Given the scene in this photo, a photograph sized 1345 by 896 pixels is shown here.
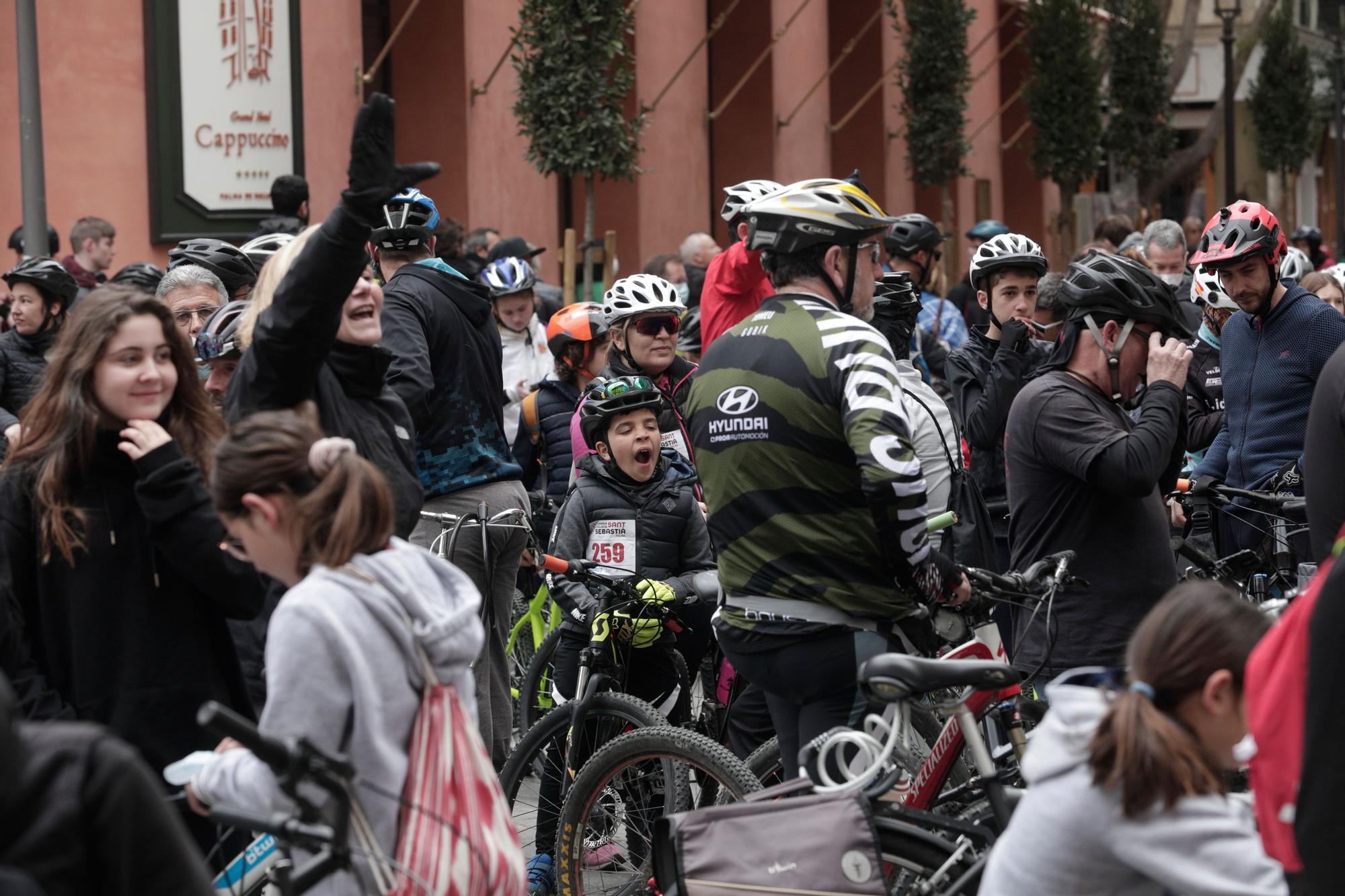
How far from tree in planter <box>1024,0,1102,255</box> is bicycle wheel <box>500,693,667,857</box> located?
22891 millimetres

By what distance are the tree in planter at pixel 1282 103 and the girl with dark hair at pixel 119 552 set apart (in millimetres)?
39654

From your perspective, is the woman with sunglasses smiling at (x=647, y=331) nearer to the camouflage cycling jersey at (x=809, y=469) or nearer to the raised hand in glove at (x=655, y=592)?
the raised hand in glove at (x=655, y=592)

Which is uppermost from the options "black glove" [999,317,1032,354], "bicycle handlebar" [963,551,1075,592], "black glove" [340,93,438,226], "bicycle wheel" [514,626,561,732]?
"black glove" [340,93,438,226]

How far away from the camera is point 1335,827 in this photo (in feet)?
9.98

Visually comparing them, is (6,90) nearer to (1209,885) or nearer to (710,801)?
(710,801)

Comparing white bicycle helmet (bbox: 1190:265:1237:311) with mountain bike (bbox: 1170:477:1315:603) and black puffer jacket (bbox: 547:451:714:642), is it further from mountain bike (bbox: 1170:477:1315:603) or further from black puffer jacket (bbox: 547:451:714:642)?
Answer: black puffer jacket (bbox: 547:451:714:642)

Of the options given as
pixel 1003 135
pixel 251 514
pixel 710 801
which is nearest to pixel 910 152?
pixel 1003 135

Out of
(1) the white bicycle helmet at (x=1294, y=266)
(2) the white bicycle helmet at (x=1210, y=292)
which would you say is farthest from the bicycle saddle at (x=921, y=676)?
(1) the white bicycle helmet at (x=1294, y=266)

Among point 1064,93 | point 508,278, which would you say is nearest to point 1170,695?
point 508,278

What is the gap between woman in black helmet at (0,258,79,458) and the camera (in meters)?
8.52

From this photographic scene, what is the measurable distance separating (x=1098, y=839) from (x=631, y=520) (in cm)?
362

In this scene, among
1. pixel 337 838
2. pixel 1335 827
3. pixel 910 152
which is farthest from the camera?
pixel 910 152

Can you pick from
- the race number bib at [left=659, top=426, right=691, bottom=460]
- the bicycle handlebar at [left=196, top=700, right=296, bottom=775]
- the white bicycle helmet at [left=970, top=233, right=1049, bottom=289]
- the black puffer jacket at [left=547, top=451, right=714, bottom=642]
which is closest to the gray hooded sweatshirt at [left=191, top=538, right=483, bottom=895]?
the bicycle handlebar at [left=196, top=700, right=296, bottom=775]

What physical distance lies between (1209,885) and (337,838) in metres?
1.39
